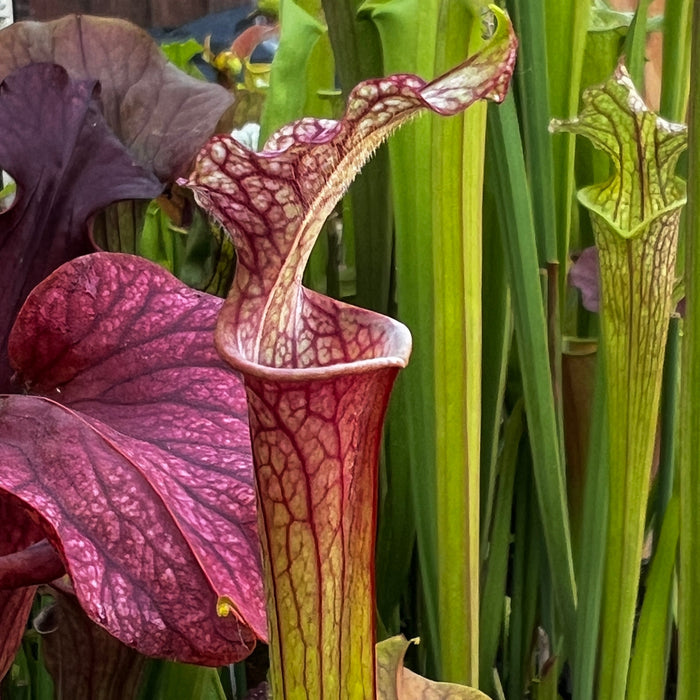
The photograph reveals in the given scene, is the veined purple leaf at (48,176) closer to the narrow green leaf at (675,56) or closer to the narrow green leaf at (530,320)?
the narrow green leaf at (530,320)

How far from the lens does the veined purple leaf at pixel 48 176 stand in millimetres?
379

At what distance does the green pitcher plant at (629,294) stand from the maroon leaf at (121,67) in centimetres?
20

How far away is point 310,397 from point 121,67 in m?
0.30

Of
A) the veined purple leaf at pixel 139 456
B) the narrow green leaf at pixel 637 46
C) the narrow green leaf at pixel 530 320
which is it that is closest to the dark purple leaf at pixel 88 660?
the veined purple leaf at pixel 139 456

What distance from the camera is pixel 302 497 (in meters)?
0.24

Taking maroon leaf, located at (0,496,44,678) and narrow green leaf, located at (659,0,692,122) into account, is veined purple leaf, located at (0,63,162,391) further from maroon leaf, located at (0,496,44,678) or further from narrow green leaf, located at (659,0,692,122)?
narrow green leaf, located at (659,0,692,122)

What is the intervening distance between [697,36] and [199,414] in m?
0.22

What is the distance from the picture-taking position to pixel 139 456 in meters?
0.29

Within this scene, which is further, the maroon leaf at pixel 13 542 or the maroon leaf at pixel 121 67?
the maroon leaf at pixel 121 67

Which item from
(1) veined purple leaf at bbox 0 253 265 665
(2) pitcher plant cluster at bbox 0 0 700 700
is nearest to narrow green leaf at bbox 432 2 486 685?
(2) pitcher plant cluster at bbox 0 0 700 700

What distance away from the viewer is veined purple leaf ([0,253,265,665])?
0.86ft

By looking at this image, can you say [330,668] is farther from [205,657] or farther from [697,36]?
[697,36]

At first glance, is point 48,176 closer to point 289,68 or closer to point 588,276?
point 289,68

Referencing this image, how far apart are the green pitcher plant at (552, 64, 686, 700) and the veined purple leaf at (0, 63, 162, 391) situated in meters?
0.22
